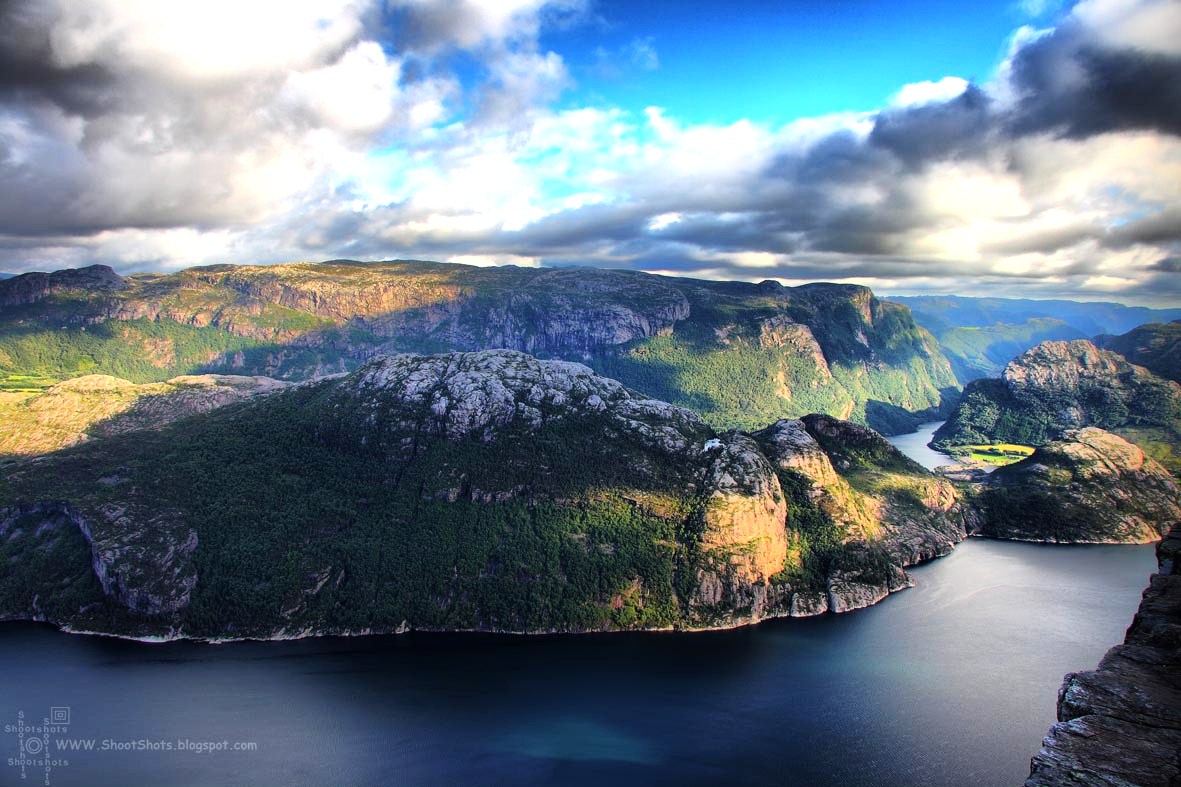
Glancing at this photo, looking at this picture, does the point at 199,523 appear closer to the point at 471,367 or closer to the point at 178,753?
the point at 178,753

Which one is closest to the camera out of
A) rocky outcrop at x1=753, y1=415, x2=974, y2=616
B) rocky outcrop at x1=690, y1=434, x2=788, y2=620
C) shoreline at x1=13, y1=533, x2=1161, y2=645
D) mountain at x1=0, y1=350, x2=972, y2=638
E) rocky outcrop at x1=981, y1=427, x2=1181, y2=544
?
shoreline at x1=13, y1=533, x2=1161, y2=645

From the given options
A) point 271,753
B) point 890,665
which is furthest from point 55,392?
point 890,665

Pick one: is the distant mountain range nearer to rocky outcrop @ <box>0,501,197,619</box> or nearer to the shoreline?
rocky outcrop @ <box>0,501,197,619</box>

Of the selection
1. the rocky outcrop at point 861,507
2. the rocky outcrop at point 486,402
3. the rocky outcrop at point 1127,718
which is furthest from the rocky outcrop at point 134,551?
the rocky outcrop at point 1127,718

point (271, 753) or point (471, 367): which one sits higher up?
point (471, 367)

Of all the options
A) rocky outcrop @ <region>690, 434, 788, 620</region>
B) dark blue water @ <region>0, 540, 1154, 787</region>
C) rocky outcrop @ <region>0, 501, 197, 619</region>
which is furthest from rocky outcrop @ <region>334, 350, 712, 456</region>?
dark blue water @ <region>0, 540, 1154, 787</region>

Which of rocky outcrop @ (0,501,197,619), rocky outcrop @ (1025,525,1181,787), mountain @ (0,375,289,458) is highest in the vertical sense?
mountain @ (0,375,289,458)
